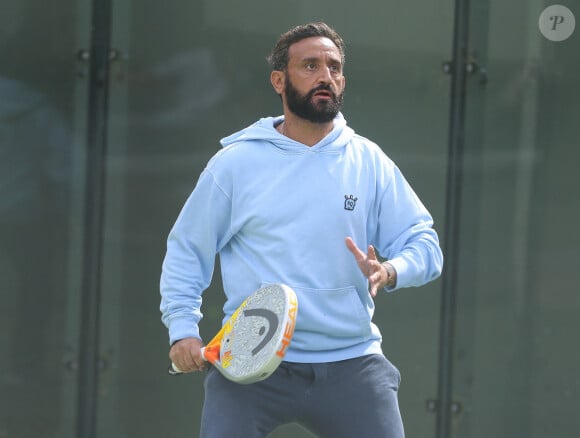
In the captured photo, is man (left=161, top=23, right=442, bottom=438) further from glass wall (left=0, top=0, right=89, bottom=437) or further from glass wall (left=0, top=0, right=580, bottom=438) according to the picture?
glass wall (left=0, top=0, right=89, bottom=437)

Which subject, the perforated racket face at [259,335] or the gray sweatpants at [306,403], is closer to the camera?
the perforated racket face at [259,335]

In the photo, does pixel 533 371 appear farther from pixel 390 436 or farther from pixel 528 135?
pixel 390 436

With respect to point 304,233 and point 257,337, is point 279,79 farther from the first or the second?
point 257,337

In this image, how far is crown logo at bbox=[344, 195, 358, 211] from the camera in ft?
11.7

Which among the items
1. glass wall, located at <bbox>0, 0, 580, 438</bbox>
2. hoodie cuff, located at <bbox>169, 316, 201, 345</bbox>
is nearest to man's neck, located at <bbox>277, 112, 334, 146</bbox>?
hoodie cuff, located at <bbox>169, 316, 201, 345</bbox>

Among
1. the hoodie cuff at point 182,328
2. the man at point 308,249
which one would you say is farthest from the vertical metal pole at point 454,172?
the hoodie cuff at point 182,328

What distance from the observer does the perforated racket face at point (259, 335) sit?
3.22 m

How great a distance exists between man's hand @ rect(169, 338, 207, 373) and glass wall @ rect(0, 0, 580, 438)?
184cm

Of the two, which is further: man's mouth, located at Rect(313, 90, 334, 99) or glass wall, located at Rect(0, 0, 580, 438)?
glass wall, located at Rect(0, 0, 580, 438)

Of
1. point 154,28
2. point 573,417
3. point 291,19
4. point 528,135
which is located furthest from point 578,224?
point 154,28

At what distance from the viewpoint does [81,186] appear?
5.41 m

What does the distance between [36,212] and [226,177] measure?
6.36 feet

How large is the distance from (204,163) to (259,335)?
7.24 feet

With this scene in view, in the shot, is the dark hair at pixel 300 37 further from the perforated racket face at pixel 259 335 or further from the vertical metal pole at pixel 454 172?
the vertical metal pole at pixel 454 172
